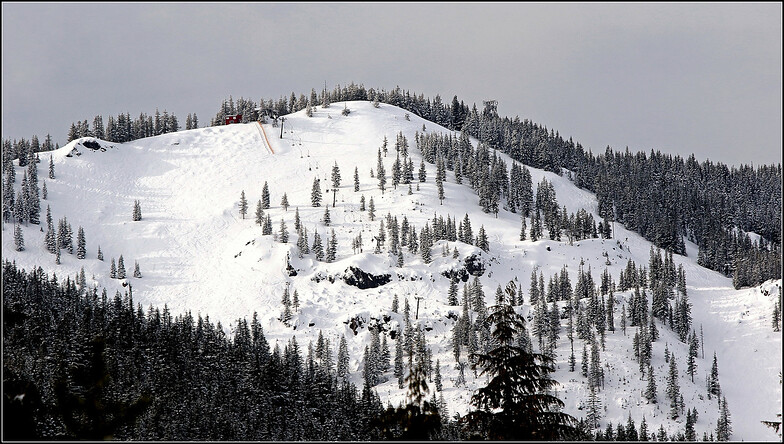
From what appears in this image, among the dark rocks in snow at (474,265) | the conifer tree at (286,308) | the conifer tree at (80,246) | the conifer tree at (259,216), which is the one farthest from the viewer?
the conifer tree at (259,216)

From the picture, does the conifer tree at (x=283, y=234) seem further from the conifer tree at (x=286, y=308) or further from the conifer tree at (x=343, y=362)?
the conifer tree at (x=343, y=362)

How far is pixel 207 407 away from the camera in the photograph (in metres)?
89.6

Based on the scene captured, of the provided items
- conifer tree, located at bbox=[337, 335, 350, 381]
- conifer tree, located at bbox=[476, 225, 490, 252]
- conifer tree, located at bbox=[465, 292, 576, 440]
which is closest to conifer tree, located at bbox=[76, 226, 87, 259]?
conifer tree, located at bbox=[337, 335, 350, 381]

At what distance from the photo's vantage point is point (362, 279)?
160 meters

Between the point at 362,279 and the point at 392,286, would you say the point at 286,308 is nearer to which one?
the point at 362,279

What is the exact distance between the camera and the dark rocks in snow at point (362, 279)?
159250mm

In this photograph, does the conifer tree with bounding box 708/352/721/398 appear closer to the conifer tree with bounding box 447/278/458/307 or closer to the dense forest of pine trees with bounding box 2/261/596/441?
the conifer tree with bounding box 447/278/458/307

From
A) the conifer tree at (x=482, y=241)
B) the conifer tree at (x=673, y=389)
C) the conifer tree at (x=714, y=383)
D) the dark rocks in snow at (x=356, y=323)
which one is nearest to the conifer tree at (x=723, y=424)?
the conifer tree at (x=714, y=383)

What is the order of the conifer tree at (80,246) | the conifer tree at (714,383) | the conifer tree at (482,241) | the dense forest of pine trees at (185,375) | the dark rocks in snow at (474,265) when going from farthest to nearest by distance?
the conifer tree at (482,241)
the conifer tree at (80,246)
the dark rocks in snow at (474,265)
the conifer tree at (714,383)
the dense forest of pine trees at (185,375)

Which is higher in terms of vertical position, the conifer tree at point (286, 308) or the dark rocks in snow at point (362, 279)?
the dark rocks in snow at point (362, 279)

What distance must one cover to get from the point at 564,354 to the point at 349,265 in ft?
157

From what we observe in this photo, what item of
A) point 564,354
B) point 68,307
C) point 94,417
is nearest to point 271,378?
point 68,307

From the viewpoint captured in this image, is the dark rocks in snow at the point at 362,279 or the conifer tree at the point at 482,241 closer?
the dark rocks in snow at the point at 362,279

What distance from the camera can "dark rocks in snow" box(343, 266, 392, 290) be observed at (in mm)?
159250
